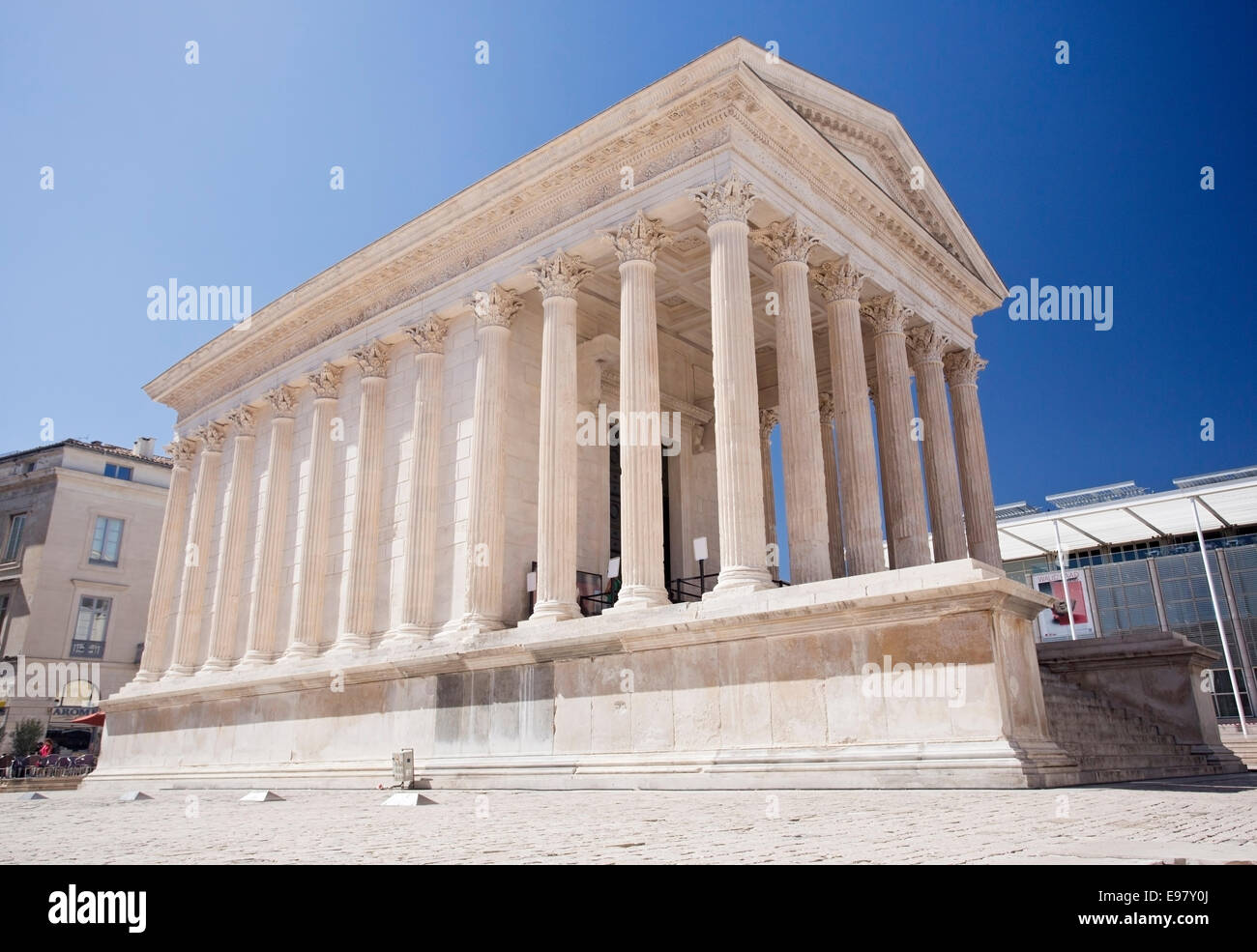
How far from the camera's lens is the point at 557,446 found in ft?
67.1

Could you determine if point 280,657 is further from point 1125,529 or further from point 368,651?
point 1125,529

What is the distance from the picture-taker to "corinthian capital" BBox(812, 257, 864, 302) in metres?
22.3

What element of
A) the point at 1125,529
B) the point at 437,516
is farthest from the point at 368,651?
the point at 1125,529

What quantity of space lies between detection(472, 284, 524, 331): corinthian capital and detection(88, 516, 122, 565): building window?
37.0 meters

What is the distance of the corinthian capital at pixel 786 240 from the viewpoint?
67.4ft

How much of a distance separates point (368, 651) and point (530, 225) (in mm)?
11269

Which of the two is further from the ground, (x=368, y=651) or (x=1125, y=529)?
(x=1125, y=529)

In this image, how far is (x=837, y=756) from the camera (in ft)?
45.2

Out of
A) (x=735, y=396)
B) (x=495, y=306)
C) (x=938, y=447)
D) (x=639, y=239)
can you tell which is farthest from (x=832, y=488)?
(x=495, y=306)

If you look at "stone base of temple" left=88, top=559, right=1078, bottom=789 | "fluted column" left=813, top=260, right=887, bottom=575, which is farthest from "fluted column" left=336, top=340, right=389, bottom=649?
"fluted column" left=813, top=260, right=887, bottom=575

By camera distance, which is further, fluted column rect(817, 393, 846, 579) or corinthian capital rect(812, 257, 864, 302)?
fluted column rect(817, 393, 846, 579)

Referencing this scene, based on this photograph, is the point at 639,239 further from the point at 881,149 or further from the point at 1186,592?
the point at 1186,592

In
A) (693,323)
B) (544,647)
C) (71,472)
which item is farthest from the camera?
(71,472)

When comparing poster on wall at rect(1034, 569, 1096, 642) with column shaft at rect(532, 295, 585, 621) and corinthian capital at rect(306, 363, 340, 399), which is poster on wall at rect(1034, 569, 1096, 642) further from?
corinthian capital at rect(306, 363, 340, 399)
